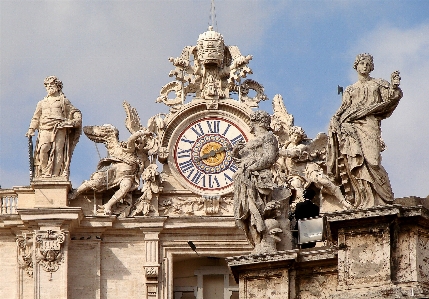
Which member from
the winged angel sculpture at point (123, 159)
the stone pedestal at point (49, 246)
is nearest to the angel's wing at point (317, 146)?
the winged angel sculpture at point (123, 159)

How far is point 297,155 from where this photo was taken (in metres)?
54.3

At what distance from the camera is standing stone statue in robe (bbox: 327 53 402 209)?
35.0 meters

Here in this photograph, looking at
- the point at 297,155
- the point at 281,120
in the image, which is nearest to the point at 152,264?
the point at 297,155

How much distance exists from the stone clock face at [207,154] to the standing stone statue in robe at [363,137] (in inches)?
744

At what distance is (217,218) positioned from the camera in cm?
5375

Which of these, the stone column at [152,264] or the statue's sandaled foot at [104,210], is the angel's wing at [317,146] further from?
the statue's sandaled foot at [104,210]

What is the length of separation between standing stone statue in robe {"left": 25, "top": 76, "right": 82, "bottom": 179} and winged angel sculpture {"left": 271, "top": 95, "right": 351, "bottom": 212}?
4.69 m

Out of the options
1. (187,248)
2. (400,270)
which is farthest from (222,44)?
(400,270)

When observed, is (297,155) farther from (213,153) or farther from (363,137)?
(363,137)

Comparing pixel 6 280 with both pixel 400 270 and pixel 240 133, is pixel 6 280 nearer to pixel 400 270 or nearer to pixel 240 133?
pixel 240 133

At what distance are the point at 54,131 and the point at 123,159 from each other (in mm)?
1770

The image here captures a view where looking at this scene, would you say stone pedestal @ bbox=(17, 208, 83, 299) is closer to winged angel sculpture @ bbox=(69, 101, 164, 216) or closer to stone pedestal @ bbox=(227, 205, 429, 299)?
winged angel sculpture @ bbox=(69, 101, 164, 216)

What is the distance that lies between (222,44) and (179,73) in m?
1.22

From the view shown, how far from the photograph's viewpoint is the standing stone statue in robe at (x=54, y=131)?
54062 millimetres
